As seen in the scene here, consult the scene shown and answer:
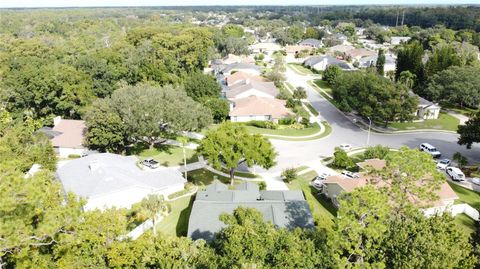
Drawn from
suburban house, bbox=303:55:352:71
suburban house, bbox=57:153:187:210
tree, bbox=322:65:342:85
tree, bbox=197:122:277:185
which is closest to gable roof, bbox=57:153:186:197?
suburban house, bbox=57:153:187:210

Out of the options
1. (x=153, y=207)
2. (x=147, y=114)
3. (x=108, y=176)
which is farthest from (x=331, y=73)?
(x=153, y=207)

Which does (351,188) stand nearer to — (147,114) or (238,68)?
(147,114)

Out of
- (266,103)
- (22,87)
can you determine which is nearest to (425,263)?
(266,103)

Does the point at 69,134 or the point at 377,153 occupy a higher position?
the point at 377,153

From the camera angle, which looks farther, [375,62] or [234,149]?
[375,62]

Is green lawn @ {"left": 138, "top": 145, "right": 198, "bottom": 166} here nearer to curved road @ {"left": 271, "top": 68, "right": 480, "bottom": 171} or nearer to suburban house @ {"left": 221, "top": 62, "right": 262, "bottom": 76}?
curved road @ {"left": 271, "top": 68, "right": 480, "bottom": 171}

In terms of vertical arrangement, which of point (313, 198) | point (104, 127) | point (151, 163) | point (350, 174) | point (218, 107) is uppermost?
point (104, 127)

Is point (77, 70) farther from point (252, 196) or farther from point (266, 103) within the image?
point (252, 196)
